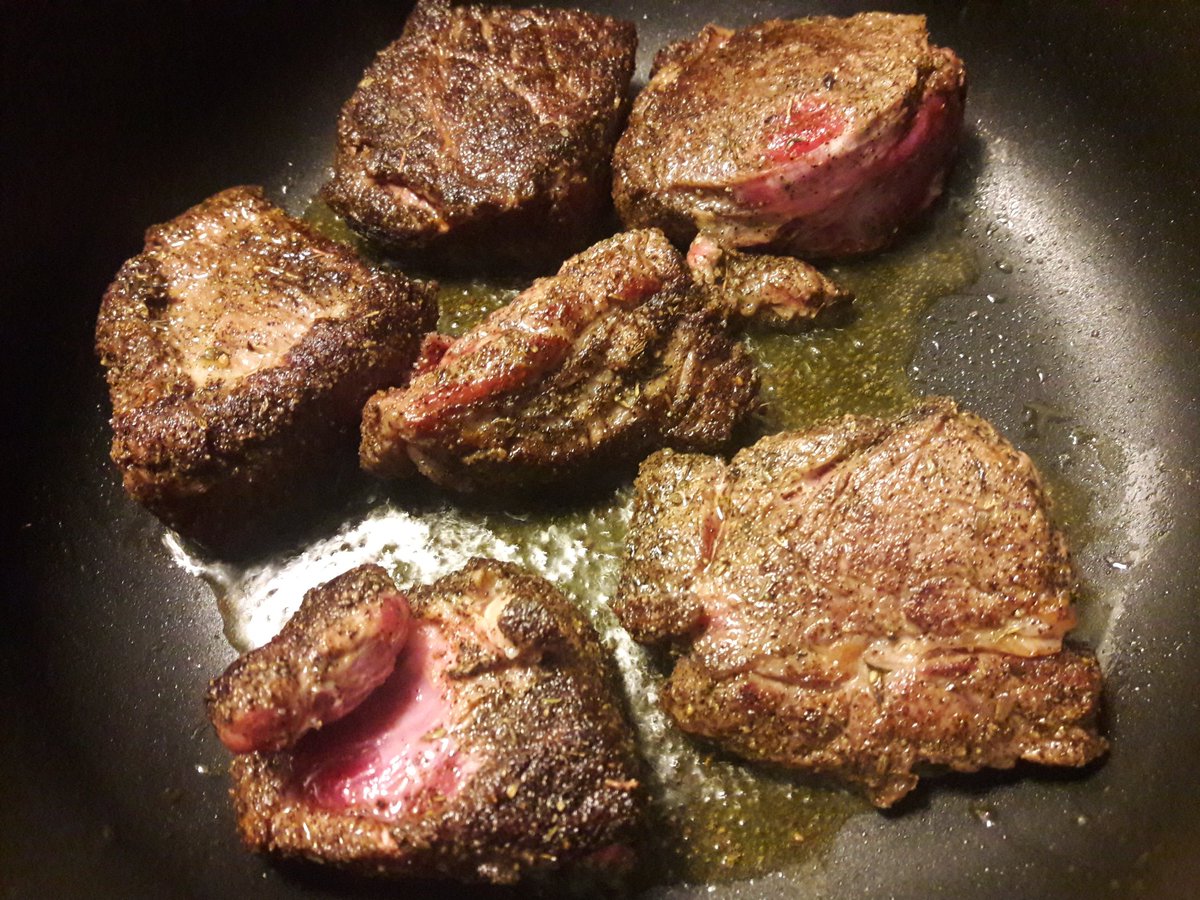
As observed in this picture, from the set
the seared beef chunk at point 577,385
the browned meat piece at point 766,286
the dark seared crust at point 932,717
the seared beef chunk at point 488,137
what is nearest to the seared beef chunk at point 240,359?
the seared beef chunk at point 577,385

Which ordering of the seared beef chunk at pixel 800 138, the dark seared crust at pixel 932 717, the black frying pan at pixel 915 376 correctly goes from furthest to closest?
the seared beef chunk at pixel 800 138 → the black frying pan at pixel 915 376 → the dark seared crust at pixel 932 717

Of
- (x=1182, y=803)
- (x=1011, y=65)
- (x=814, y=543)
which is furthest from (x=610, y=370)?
(x=1011, y=65)

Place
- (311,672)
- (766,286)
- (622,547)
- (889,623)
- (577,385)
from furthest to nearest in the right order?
(766,286) < (622,547) < (577,385) < (889,623) < (311,672)

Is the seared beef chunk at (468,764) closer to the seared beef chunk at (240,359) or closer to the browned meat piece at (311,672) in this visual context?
the browned meat piece at (311,672)

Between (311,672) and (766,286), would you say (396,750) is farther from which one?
(766,286)

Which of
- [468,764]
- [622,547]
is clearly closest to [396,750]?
[468,764]

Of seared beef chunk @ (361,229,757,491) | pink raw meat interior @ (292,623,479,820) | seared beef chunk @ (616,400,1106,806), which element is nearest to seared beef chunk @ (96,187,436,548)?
seared beef chunk @ (361,229,757,491)

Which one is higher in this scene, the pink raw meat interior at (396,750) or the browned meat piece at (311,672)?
the browned meat piece at (311,672)
